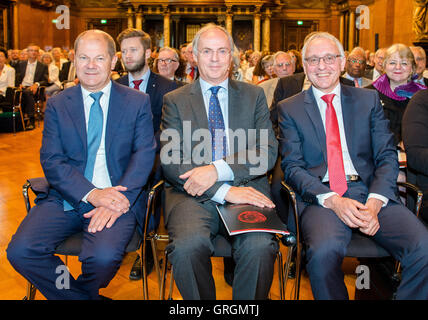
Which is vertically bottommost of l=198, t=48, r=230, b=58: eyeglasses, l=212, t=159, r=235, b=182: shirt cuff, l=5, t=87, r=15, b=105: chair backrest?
l=212, t=159, r=235, b=182: shirt cuff

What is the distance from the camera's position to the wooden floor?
8.31 ft

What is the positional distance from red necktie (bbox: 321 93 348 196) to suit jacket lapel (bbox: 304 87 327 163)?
23mm

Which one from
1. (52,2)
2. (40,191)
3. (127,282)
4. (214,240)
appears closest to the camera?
(214,240)

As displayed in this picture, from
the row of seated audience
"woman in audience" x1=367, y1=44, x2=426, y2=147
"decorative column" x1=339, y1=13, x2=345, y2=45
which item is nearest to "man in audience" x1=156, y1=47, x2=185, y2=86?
the row of seated audience

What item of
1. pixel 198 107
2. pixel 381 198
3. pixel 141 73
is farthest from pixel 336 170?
pixel 141 73

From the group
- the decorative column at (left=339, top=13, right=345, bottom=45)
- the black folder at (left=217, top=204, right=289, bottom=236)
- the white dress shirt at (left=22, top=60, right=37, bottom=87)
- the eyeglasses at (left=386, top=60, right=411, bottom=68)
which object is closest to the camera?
the black folder at (left=217, top=204, right=289, bottom=236)

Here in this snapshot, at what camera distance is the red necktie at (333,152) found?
227cm

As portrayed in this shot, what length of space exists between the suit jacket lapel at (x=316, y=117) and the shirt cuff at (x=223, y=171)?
0.55 m

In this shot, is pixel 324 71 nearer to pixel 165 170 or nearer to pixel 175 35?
pixel 165 170

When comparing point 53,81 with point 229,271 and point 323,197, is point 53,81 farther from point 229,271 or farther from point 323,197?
point 323,197

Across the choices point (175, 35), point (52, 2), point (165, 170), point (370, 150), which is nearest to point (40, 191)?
point (165, 170)

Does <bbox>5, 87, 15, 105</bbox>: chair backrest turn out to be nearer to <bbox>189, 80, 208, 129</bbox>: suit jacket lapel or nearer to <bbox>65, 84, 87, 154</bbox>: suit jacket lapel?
<bbox>65, 84, 87, 154</bbox>: suit jacket lapel
